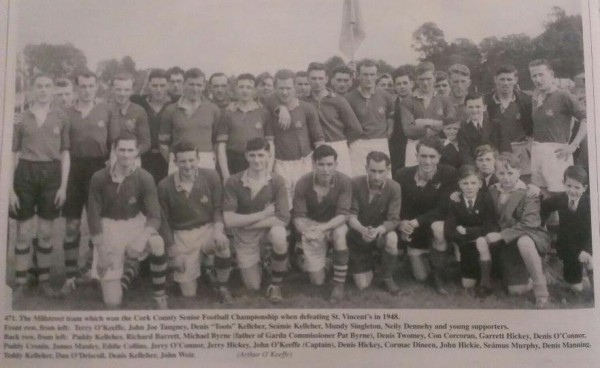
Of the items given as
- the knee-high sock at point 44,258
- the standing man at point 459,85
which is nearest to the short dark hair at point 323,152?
the standing man at point 459,85

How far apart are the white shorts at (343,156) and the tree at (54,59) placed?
1.37ft

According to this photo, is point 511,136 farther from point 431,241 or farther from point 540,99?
point 431,241

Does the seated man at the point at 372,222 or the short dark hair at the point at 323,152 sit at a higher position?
→ the short dark hair at the point at 323,152

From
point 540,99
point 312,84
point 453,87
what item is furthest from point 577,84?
point 312,84

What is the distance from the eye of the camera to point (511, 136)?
0.88 metres

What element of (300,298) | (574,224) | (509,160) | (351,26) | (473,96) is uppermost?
(351,26)

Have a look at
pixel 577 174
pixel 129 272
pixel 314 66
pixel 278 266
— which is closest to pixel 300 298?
pixel 278 266

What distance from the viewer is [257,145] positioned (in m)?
0.87

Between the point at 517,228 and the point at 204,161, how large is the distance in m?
0.50

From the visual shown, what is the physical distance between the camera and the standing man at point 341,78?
89cm

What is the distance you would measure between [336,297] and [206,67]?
1.35 ft

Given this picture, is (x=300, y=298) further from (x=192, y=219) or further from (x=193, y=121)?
(x=193, y=121)

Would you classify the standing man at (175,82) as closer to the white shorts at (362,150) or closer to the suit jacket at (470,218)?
the white shorts at (362,150)

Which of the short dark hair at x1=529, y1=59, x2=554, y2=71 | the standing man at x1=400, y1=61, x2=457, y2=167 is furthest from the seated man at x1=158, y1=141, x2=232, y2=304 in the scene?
the short dark hair at x1=529, y1=59, x2=554, y2=71
